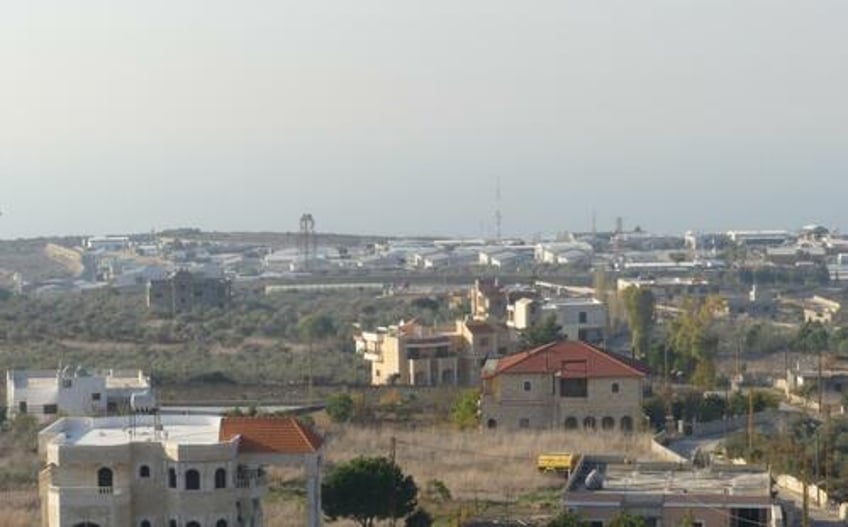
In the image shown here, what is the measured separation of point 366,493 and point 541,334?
21763mm

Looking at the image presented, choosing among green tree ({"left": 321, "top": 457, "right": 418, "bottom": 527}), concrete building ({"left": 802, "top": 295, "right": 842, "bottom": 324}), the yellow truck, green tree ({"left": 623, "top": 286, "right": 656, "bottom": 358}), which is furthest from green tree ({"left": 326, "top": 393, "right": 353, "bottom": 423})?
concrete building ({"left": 802, "top": 295, "right": 842, "bottom": 324})

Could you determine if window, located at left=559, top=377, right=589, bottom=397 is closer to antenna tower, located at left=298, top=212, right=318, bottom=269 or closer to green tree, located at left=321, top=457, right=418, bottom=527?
green tree, located at left=321, top=457, right=418, bottom=527

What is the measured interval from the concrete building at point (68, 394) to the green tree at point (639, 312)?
18232mm

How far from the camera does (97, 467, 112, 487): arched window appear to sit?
925 inches

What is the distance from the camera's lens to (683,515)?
25453 millimetres

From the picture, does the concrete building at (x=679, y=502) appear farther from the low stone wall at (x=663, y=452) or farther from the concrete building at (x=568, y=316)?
the concrete building at (x=568, y=316)

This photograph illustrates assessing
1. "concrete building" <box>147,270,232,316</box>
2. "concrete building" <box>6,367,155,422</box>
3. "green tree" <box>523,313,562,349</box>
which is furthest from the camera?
"concrete building" <box>147,270,232,316</box>

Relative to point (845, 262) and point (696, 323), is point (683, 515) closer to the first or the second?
point (696, 323)

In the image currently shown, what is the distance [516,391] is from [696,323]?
1389 centimetres

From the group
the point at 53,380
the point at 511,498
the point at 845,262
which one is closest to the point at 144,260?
the point at 845,262

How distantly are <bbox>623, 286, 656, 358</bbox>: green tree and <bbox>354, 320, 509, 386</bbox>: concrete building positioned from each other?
729cm

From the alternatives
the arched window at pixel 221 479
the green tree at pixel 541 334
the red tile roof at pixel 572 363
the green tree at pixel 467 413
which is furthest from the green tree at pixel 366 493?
the green tree at pixel 541 334

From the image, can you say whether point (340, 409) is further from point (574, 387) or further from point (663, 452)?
point (663, 452)

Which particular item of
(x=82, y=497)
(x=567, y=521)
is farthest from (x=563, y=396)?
(x=82, y=497)
